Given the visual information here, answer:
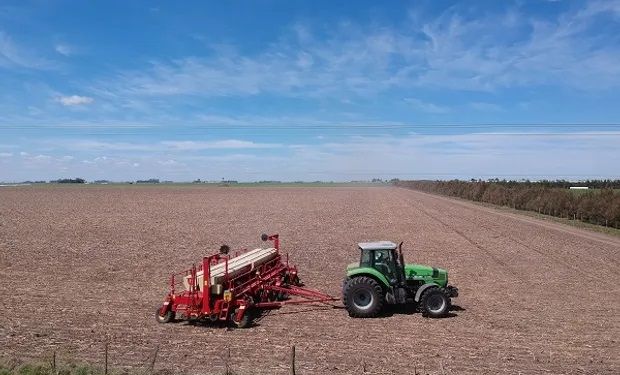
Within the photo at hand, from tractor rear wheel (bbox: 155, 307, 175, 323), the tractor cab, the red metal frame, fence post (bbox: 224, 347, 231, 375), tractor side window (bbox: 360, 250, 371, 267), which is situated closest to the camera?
fence post (bbox: 224, 347, 231, 375)

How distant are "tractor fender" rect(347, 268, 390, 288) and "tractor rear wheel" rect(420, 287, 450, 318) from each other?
0.98 m

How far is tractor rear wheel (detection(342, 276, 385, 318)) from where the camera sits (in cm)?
1346

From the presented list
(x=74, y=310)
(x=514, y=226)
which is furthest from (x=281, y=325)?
(x=514, y=226)

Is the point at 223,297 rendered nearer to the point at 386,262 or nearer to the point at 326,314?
the point at 326,314

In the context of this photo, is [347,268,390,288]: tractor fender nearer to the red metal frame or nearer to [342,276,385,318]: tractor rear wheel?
[342,276,385,318]: tractor rear wheel

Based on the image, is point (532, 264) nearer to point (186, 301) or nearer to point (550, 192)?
point (186, 301)

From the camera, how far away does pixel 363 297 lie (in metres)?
13.6

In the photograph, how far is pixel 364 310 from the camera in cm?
1347

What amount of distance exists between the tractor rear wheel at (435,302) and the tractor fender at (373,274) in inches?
38.5

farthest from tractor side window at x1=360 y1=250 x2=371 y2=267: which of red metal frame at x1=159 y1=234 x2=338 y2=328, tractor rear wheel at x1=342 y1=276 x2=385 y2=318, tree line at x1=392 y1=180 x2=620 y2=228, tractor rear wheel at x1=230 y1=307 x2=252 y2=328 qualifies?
tree line at x1=392 y1=180 x2=620 y2=228

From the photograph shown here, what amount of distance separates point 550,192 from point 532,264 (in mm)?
38520

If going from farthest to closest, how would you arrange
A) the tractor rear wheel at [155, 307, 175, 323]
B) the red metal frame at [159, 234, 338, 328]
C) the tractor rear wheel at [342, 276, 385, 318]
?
the tractor rear wheel at [342, 276, 385, 318]
the tractor rear wheel at [155, 307, 175, 323]
the red metal frame at [159, 234, 338, 328]

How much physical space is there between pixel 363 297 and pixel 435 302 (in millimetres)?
1796

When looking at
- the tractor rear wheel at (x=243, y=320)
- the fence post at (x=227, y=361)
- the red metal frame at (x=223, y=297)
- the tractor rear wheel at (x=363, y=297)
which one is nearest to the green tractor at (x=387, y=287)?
the tractor rear wheel at (x=363, y=297)
